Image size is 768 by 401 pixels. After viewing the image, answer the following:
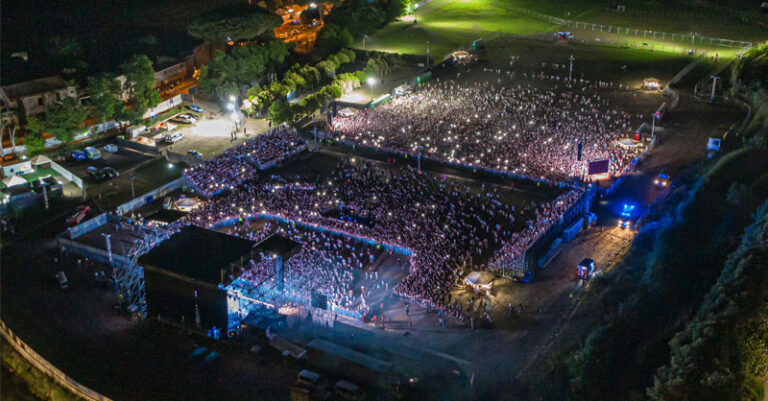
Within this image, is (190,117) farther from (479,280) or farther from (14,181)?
(479,280)

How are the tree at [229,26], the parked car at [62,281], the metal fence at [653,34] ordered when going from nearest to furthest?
the parked car at [62,281] → the tree at [229,26] → the metal fence at [653,34]

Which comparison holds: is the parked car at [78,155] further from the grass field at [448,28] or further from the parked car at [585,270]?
the grass field at [448,28]

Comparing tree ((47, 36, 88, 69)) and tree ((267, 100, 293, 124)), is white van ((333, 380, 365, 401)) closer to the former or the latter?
tree ((267, 100, 293, 124))

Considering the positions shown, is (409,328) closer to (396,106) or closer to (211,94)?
(396,106)

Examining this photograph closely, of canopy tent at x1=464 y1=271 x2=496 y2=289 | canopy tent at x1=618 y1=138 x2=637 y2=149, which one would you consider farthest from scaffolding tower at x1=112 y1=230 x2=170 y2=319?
canopy tent at x1=618 y1=138 x2=637 y2=149

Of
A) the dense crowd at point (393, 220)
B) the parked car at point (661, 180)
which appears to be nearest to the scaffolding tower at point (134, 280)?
the dense crowd at point (393, 220)

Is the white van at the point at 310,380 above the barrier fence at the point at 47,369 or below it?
above
